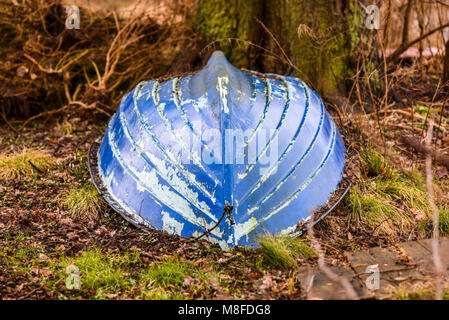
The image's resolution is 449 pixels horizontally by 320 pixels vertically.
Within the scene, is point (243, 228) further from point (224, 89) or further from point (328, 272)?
point (224, 89)

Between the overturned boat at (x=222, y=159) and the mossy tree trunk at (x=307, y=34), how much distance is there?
134 centimetres

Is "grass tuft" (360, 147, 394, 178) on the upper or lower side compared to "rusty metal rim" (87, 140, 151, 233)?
upper

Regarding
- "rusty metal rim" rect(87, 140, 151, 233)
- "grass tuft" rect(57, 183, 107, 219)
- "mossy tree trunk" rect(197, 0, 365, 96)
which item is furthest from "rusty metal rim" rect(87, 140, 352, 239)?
"mossy tree trunk" rect(197, 0, 365, 96)

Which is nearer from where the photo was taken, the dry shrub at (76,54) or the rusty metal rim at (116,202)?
the rusty metal rim at (116,202)

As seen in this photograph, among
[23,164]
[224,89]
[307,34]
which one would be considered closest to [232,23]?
[307,34]

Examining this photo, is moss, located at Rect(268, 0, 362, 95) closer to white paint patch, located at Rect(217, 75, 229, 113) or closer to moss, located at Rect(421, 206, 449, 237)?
white paint patch, located at Rect(217, 75, 229, 113)

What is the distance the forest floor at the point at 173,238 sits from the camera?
280cm

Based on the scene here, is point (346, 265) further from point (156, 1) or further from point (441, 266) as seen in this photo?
point (156, 1)

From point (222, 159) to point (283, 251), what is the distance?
695mm

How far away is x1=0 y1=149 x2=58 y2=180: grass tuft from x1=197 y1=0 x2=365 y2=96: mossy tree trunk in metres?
2.27

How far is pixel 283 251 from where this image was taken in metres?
2.95

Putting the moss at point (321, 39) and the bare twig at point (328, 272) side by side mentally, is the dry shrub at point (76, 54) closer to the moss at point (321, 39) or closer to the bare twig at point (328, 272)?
the moss at point (321, 39)

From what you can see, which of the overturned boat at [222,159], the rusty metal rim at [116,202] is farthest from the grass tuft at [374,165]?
the rusty metal rim at [116,202]

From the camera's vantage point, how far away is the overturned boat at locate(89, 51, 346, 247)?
3.09m
